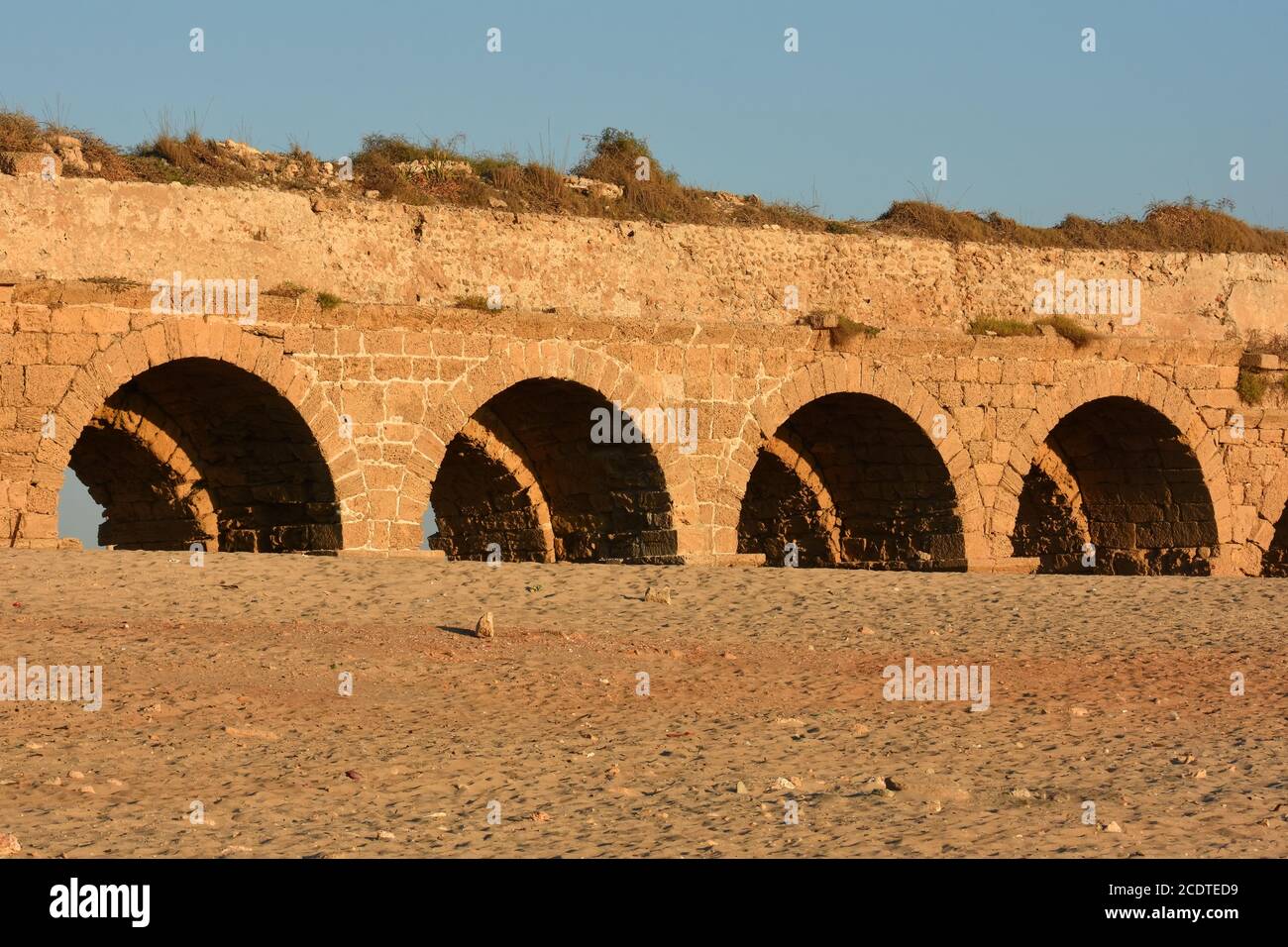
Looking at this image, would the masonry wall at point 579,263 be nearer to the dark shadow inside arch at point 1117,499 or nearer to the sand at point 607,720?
the dark shadow inside arch at point 1117,499

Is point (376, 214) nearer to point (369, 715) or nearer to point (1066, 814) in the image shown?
point (369, 715)

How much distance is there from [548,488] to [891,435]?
3.05m

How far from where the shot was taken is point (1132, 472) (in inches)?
652

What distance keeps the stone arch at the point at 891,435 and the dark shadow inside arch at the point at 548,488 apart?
674 millimetres

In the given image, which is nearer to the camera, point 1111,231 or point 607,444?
point 607,444

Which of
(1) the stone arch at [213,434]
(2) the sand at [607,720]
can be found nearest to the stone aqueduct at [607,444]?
(1) the stone arch at [213,434]

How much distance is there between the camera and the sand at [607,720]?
5.46 meters

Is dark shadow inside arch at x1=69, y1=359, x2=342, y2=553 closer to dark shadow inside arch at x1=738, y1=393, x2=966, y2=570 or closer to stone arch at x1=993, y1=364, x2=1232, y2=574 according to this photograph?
dark shadow inside arch at x1=738, y1=393, x2=966, y2=570

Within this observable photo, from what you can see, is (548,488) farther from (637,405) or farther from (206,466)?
(206,466)

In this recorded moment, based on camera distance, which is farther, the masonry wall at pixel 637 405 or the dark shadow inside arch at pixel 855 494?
the dark shadow inside arch at pixel 855 494

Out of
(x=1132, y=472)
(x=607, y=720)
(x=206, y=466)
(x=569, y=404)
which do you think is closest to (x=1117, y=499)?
(x=1132, y=472)

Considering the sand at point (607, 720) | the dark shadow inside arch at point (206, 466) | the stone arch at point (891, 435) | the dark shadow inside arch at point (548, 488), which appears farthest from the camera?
the stone arch at point (891, 435)
